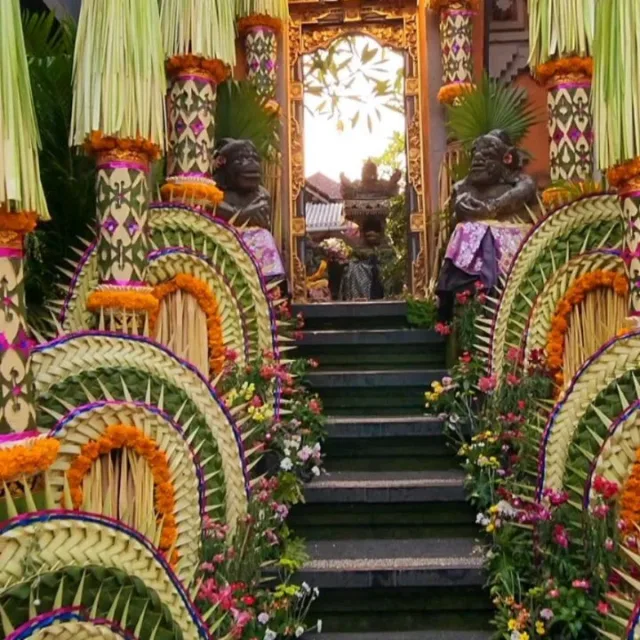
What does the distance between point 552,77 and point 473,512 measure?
1.97 meters

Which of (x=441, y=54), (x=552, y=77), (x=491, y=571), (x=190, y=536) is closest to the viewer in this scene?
(x=190, y=536)

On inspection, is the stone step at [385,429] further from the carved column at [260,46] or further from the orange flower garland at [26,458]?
the carved column at [260,46]

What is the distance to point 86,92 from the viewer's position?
8.14 ft

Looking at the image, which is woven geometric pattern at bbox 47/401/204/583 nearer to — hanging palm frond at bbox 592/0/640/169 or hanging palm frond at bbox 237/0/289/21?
hanging palm frond at bbox 592/0/640/169

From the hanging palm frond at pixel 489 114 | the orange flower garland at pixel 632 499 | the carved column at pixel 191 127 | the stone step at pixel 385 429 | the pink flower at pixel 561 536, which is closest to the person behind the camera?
the orange flower garland at pixel 632 499

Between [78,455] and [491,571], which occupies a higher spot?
[78,455]

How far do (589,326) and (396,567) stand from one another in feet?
3.56

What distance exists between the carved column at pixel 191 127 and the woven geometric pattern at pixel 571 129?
4.90 feet

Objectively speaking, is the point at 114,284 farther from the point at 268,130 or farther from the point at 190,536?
the point at 268,130

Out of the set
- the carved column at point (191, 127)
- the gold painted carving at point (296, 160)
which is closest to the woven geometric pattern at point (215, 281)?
the carved column at point (191, 127)

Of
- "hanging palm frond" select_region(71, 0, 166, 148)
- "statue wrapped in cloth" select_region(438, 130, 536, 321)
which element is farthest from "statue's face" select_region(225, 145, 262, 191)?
"hanging palm frond" select_region(71, 0, 166, 148)

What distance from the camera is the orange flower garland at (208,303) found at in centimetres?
281

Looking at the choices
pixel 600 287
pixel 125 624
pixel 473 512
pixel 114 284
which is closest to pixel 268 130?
pixel 114 284

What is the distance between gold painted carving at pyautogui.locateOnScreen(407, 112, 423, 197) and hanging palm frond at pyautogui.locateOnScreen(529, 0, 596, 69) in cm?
236
